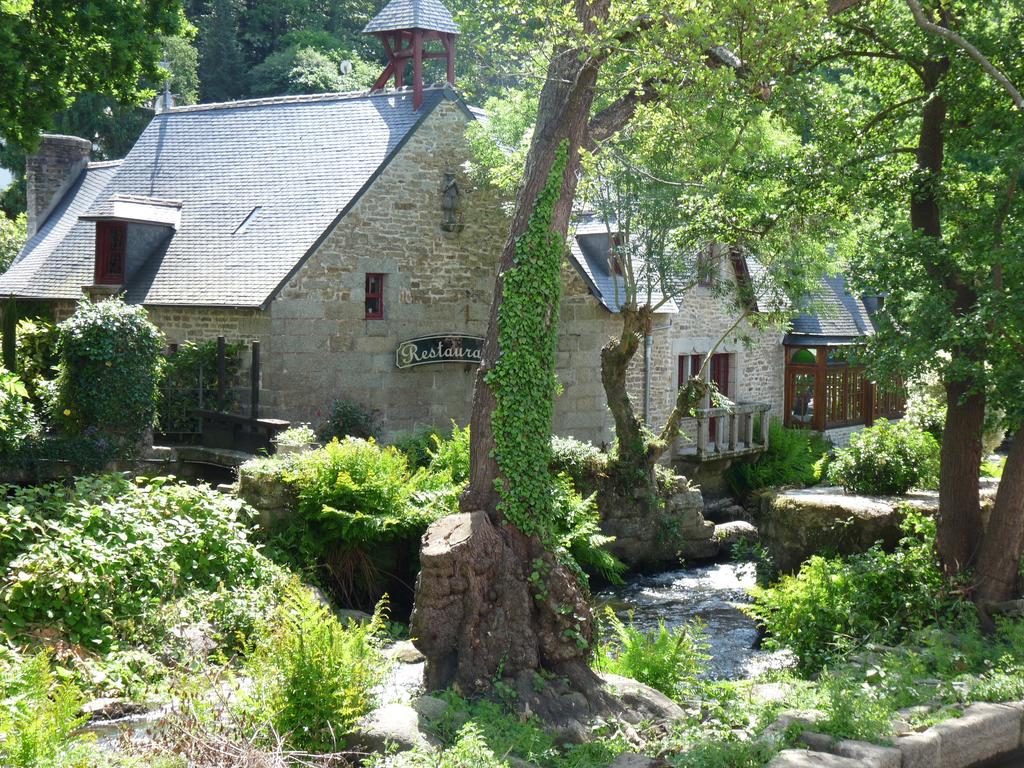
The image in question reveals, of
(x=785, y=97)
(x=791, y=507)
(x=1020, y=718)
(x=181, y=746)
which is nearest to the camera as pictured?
(x=181, y=746)

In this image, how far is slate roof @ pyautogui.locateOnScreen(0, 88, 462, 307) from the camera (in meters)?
17.4

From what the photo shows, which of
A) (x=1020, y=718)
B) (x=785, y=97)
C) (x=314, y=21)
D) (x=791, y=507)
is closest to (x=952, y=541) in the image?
(x=791, y=507)

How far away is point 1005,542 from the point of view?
962 centimetres

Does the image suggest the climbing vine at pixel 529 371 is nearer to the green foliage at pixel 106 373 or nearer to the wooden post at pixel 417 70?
the green foliage at pixel 106 373

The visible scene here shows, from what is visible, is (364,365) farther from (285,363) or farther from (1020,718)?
(1020,718)

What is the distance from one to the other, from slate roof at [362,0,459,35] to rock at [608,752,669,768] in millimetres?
16194

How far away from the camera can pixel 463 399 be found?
18.4 metres

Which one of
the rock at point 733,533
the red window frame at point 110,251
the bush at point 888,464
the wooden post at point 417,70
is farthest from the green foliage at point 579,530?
the red window frame at point 110,251

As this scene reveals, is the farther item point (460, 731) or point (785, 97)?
point (785, 97)

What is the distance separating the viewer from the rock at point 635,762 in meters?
6.45

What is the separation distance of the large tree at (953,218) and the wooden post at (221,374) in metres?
9.36

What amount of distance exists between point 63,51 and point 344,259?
5868mm

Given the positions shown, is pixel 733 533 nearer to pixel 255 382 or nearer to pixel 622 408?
pixel 622 408

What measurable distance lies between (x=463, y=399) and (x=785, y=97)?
939cm
